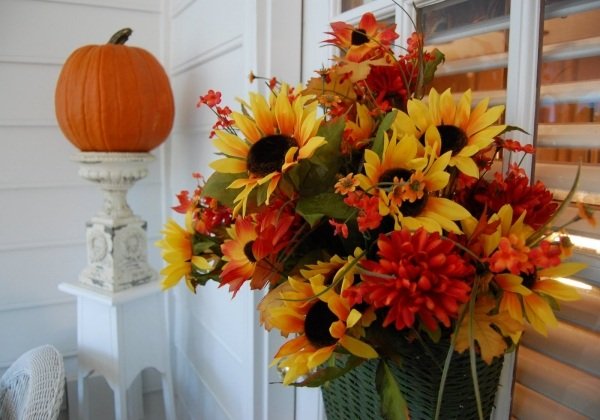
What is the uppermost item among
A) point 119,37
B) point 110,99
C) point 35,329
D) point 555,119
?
point 119,37

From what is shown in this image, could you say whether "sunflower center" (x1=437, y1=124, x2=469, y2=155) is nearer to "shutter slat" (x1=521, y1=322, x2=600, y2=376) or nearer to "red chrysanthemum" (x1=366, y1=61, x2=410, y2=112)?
"red chrysanthemum" (x1=366, y1=61, x2=410, y2=112)

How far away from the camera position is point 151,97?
149 cm

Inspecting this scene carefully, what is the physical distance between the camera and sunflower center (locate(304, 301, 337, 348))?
42 centimetres

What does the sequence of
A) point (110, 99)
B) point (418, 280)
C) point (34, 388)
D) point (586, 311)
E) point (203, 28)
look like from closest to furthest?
point (418, 280) → point (586, 311) → point (34, 388) → point (110, 99) → point (203, 28)

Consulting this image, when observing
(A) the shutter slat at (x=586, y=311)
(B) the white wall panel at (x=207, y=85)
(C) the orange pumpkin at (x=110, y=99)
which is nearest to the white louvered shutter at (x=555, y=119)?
(A) the shutter slat at (x=586, y=311)

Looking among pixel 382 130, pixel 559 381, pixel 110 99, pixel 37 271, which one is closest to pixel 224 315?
pixel 110 99

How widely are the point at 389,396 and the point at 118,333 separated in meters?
1.28

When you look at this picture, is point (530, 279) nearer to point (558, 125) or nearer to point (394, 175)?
point (394, 175)

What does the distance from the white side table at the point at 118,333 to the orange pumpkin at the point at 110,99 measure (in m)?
0.46

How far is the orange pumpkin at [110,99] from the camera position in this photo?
1420mm

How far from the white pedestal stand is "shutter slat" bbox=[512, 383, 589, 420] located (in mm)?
1174

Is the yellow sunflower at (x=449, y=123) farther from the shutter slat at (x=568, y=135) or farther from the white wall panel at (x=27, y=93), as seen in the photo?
the white wall panel at (x=27, y=93)

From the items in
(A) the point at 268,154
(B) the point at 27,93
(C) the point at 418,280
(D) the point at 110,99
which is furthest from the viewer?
(B) the point at 27,93

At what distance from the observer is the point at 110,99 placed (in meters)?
1.42
